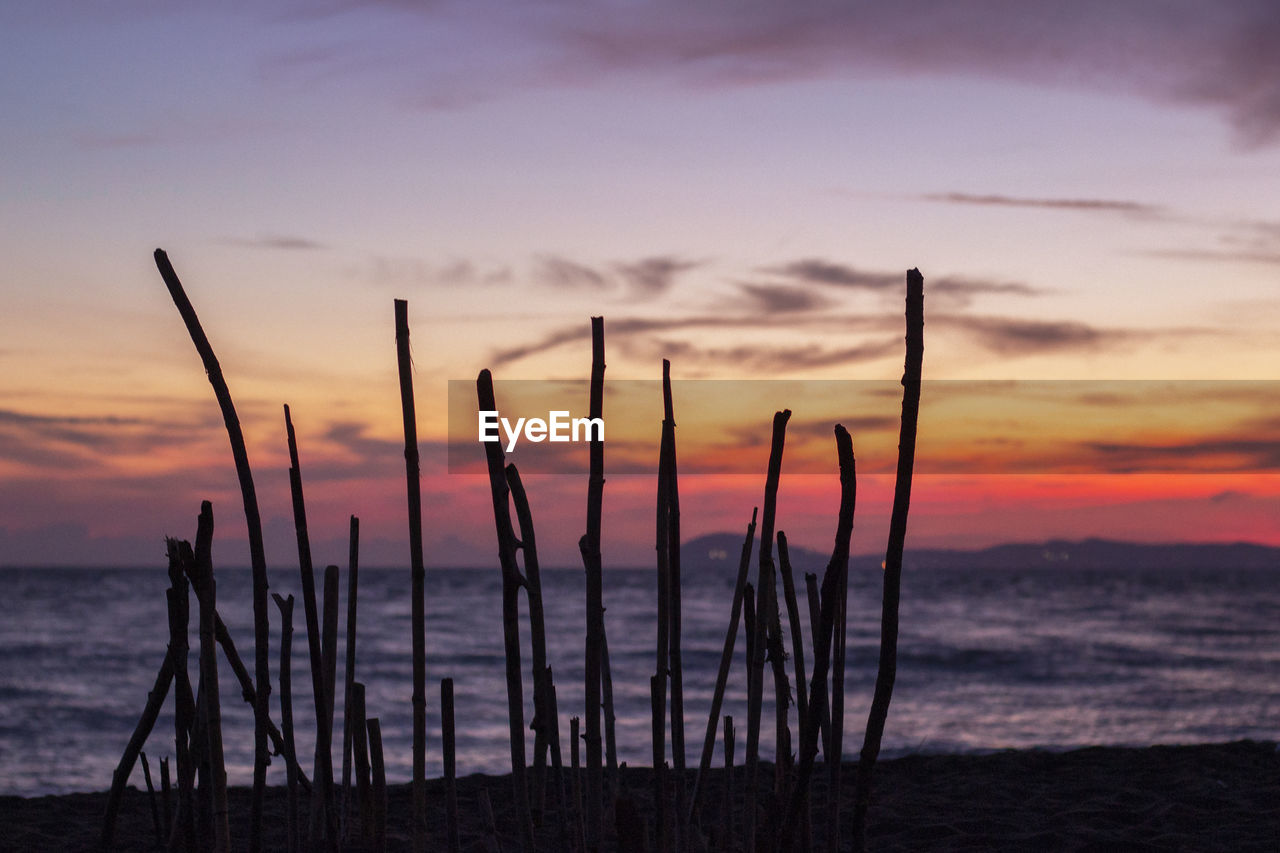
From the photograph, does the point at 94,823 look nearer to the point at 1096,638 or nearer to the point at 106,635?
the point at 106,635

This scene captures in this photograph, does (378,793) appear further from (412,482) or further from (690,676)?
(690,676)

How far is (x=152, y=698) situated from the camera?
3.74 meters

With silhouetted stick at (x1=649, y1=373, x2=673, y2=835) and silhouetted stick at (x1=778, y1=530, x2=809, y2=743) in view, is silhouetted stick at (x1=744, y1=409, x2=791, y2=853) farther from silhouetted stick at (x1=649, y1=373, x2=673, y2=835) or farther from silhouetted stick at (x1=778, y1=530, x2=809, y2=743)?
silhouetted stick at (x1=649, y1=373, x2=673, y2=835)

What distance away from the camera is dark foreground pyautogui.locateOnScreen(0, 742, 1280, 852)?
4.94m

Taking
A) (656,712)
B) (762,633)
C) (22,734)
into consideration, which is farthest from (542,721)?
(22,734)

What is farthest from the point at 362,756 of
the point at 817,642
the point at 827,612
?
the point at 827,612

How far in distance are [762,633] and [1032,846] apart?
2111 millimetres

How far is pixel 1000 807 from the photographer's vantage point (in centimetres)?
562

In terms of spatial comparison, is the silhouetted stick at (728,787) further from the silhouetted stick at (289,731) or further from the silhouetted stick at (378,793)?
the silhouetted stick at (289,731)

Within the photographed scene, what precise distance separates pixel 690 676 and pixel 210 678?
57.2ft

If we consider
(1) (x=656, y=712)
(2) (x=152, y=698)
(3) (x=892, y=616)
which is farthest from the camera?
(2) (x=152, y=698)

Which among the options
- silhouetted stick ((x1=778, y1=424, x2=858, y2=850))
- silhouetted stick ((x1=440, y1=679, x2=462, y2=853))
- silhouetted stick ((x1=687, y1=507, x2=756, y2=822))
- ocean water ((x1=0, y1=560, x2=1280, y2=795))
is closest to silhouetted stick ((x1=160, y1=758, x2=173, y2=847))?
silhouetted stick ((x1=440, y1=679, x2=462, y2=853))

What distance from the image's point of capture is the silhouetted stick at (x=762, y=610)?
3.35m

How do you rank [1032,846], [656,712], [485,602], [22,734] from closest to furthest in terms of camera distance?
[656,712] < [1032,846] < [22,734] < [485,602]
